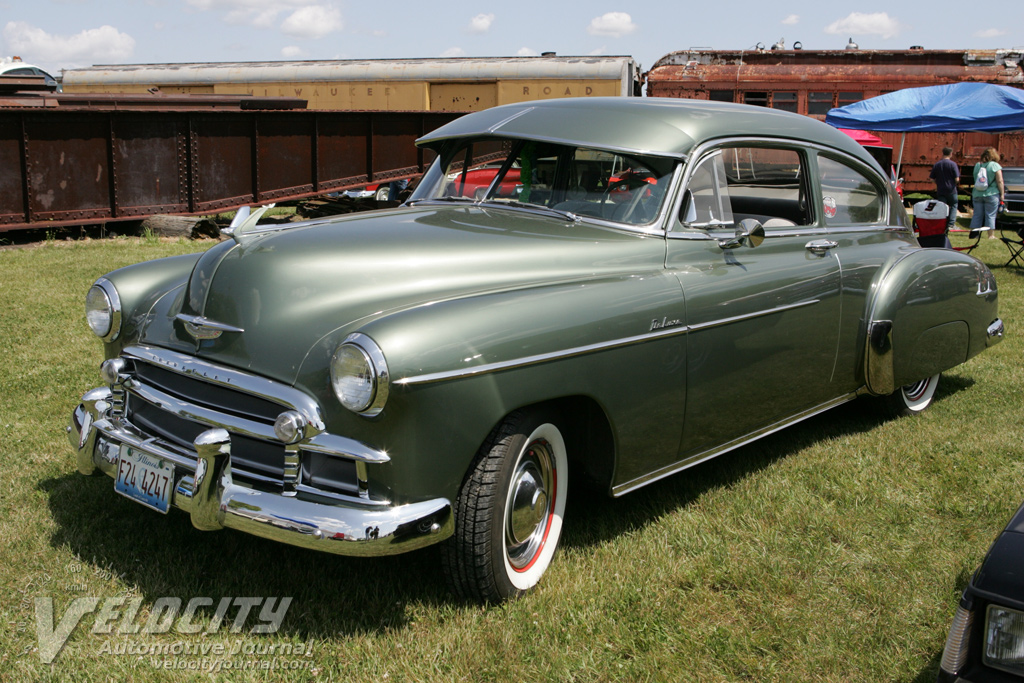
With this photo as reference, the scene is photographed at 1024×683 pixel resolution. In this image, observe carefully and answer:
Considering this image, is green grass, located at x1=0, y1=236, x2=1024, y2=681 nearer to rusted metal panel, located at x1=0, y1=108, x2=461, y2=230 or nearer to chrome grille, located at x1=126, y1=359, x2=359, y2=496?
chrome grille, located at x1=126, y1=359, x2=359, y2=496

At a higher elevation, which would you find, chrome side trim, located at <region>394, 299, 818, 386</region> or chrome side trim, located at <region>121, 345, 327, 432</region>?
chrome side trim, located at <region>394, 299, 818, 386</region>

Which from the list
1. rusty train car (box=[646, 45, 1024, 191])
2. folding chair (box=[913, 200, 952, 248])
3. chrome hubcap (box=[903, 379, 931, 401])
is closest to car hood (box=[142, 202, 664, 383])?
chrome hubcap (box=[903, 379, 931, 401])

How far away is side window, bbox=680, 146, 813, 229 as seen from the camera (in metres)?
3.53

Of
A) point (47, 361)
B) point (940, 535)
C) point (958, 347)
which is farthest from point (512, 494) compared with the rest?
point (47, 361)

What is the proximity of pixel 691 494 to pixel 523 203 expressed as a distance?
1444 millimetres

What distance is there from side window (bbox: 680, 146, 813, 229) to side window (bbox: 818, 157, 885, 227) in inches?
4.8

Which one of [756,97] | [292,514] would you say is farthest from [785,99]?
[292,514]

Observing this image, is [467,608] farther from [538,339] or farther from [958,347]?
[958,347]

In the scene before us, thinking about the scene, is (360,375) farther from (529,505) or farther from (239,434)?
(529,505)

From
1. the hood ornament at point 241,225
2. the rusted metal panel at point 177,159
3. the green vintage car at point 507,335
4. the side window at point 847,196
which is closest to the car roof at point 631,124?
the green vintage car at point 507,335

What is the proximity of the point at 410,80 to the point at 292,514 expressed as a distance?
17.1m

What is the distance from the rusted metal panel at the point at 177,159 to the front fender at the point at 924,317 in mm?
8911

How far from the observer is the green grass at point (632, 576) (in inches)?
101

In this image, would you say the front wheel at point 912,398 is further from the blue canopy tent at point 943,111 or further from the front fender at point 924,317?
the blue canopy tent at point 943,111
